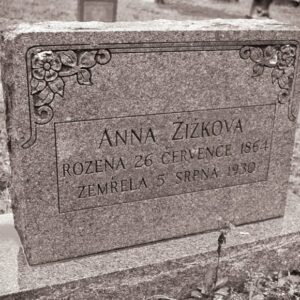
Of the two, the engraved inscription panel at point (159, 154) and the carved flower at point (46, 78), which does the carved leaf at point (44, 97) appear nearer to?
the carved flower at point (46, 78)

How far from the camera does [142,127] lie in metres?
2.67

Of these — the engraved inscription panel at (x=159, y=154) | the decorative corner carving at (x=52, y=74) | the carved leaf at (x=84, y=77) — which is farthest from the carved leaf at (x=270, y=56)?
the carved leaf at (x=84, y=77)

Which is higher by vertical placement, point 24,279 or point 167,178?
point 167,178

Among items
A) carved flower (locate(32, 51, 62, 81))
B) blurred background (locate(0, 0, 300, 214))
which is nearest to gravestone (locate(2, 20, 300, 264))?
carved flower (locate(32, 51, 62, 81))

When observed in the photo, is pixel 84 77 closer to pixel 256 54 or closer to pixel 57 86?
pixel 57 86

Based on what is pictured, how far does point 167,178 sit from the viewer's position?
2875 mm

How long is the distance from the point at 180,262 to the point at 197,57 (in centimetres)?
125

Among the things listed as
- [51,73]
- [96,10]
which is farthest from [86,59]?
[96,10]

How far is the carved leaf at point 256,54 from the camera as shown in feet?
9.01

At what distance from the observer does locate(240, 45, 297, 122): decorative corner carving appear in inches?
108

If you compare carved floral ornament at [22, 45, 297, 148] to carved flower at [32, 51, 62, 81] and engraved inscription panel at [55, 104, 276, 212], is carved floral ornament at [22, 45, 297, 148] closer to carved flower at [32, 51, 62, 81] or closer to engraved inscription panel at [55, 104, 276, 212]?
carved flower at [32, 51, 62, 81]

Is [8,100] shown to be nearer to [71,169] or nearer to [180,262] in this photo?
[71,169]

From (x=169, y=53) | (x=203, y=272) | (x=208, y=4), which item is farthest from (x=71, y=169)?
(x=208, y=4)

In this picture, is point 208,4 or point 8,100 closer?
point 8,100
